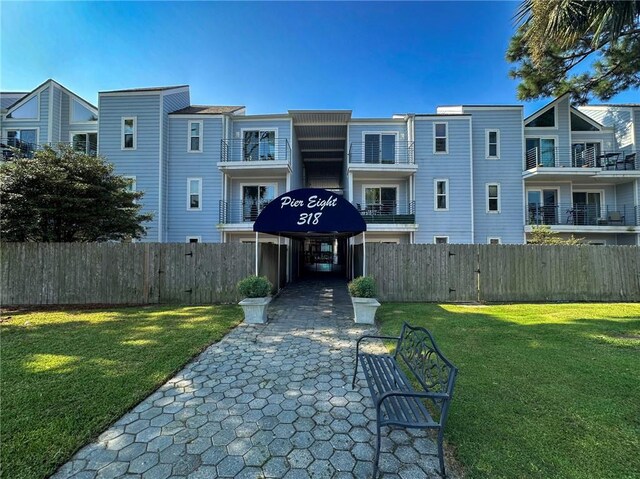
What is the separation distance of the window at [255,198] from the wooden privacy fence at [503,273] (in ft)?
29.2

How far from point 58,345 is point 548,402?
8.66 meters

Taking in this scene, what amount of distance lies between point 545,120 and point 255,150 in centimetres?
1933

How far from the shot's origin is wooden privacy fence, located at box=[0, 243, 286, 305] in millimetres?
9711

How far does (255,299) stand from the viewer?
7637mm

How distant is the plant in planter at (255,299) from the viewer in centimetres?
754

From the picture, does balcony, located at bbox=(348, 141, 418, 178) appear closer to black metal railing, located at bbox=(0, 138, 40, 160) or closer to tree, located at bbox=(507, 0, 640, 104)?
tree, located at bbox=(507, 0, 640, 104)

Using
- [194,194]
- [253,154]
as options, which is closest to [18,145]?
[194,194]

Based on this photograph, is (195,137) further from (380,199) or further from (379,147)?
(380,199)

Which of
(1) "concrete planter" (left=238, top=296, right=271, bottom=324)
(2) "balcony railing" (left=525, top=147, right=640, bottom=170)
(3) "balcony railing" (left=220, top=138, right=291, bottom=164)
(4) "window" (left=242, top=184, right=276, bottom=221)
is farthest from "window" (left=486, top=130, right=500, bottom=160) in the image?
(1) "concrete planter" (left=238, top=296, right=271, bottom=324)

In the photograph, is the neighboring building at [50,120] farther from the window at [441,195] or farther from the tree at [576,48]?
the tree at [576,48]

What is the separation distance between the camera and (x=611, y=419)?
3170mm

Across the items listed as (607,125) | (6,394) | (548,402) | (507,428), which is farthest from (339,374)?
(607,125)

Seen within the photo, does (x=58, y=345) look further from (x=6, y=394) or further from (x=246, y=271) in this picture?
(x=246, y=271)

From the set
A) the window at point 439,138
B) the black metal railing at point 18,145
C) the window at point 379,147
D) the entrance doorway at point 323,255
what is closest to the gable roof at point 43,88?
the black metal railing at point 18,145
